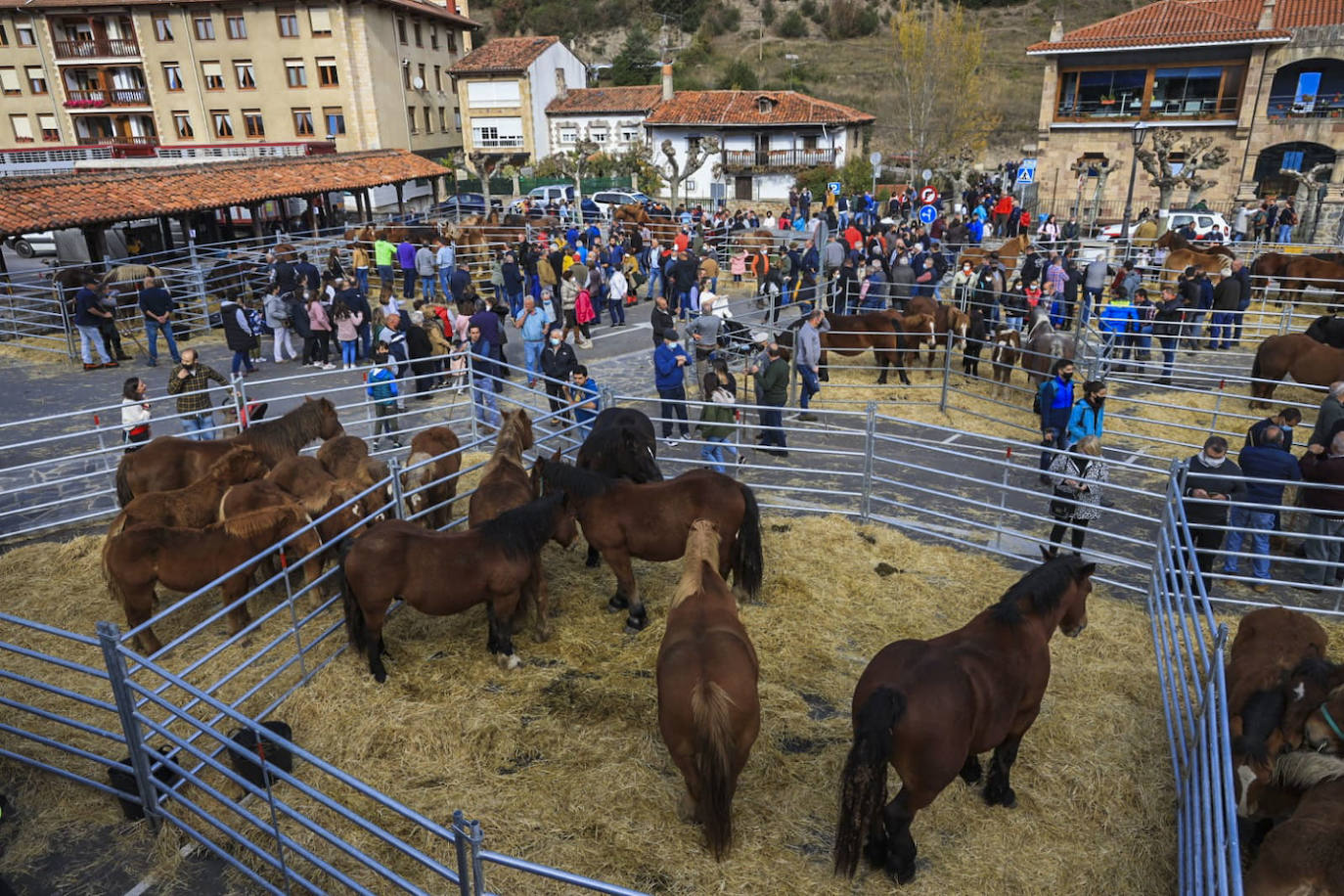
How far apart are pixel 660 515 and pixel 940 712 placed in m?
3.23

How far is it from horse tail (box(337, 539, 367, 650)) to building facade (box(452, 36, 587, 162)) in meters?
43.1

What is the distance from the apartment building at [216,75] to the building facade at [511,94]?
2243mm

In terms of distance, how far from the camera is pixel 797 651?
7.02 metres

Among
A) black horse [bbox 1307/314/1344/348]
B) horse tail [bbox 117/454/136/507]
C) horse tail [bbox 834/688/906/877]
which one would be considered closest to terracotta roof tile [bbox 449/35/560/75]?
black horse [bbox 1307/314/1344/348]

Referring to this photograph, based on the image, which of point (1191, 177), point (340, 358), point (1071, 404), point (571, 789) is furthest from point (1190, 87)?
point (571, 789)

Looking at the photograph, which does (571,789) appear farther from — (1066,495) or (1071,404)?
(1071,404)

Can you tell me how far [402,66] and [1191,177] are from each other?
3485 cm

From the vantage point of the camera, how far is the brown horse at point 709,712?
15.6ft

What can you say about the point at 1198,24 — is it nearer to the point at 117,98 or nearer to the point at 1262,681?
the point at 1262,681

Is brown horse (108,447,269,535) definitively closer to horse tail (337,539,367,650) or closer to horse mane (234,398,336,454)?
horse mane (234,398,336,454)

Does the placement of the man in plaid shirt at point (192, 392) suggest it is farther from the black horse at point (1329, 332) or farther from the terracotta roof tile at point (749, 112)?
the terracotta roof tile at point (749, 112)

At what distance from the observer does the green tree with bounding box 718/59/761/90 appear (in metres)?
51.3

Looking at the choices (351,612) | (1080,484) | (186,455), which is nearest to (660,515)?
(351,612)

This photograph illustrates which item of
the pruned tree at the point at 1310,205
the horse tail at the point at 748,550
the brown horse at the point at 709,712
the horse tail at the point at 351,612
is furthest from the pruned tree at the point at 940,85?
the brown horse at the point at 709,712
